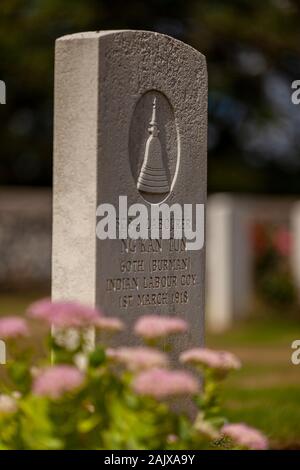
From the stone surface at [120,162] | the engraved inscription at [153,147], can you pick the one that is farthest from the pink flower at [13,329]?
the engraved inscription at [153,147]

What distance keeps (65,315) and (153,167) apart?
1.64m

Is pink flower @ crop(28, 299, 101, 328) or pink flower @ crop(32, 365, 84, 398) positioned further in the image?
pink flower @ crop(28, 299, 101, 328)

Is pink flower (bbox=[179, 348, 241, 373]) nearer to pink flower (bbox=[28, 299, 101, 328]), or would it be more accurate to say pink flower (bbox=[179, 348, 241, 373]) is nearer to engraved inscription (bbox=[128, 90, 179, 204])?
pink flower (bbox=[28, 299, 101, 328])

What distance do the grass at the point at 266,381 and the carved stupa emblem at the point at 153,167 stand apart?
203 centimetres

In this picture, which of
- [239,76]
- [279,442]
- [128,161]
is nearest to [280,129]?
[239,76]

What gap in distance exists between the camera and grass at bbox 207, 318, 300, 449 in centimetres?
701

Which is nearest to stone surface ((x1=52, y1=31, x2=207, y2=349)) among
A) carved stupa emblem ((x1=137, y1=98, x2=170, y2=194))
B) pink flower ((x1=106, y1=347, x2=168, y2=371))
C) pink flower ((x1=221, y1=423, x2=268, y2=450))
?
carved stupa emblem ((x1=137, y1=98, x2=170, y2=194))

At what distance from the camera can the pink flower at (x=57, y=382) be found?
3148 mm

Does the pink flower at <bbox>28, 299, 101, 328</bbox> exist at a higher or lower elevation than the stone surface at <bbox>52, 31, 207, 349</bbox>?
lower

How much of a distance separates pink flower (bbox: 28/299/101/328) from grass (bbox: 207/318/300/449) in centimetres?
307

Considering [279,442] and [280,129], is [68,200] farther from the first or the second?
[280,129]

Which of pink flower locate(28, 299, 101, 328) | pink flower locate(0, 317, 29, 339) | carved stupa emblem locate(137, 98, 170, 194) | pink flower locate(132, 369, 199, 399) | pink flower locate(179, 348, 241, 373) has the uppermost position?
carved stupa emblem locate(137, 98, 170, 194)

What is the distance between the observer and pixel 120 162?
4.64 meters

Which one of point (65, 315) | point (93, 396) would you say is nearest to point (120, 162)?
point (65, 315)
